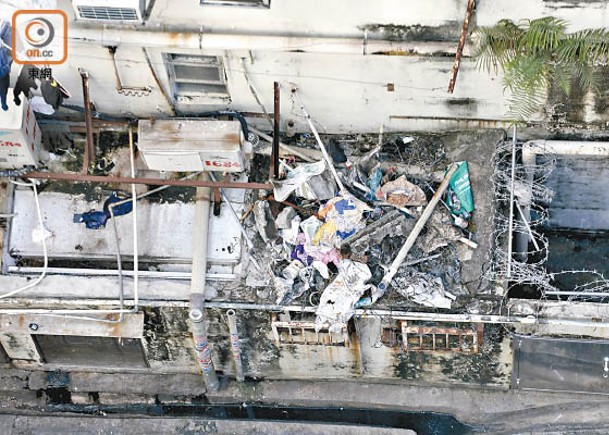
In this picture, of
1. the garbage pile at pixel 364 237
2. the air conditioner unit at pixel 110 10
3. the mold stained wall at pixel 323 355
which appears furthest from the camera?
Answer: the mold stained wall at pixel 323 355

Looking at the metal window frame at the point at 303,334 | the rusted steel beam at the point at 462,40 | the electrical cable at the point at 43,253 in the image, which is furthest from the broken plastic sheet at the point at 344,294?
the electrical cable at the point at 43,253

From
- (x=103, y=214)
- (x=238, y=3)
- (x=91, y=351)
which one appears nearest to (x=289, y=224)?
(x=103, y=214)

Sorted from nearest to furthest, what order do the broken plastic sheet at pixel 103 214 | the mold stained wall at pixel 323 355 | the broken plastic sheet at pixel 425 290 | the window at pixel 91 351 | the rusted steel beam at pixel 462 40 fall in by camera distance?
the rusted steel beam at pixel 462 40 → the broken plastic sheet at pixel 425 290 → the mold stained wall at pixel 323 355 → the broken plastic sheet at pixel 103 214 → the window at pixel 91 351

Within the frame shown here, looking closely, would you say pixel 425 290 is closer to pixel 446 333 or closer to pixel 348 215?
pixel 446 333

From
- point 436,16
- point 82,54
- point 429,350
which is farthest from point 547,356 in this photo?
point 82,54

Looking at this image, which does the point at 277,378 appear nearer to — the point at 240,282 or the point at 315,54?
the point at 240,282

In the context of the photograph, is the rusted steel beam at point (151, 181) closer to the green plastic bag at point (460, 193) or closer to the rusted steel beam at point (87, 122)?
the rusted steel beam at point (87, 122)

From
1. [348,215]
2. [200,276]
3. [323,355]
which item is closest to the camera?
[348,215]
